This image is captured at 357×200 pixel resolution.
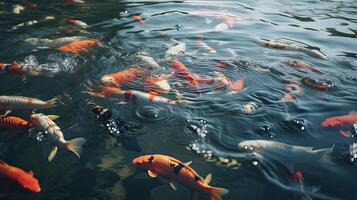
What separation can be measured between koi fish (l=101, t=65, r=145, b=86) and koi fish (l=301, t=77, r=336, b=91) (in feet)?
10.3

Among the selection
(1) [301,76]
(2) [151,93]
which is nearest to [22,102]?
(2) [151,93]

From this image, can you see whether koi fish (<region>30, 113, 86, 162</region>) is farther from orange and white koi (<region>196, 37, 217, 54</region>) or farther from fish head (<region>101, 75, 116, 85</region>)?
orange and white koi (<region>196, 37, 217, 54</region>)

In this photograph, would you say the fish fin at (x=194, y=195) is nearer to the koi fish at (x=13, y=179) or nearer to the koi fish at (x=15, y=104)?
the koi fish at (x=13, y=179)

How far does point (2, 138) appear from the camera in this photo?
506 centimetres

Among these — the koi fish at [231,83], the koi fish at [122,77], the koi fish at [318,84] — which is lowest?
the koi fish at [318,84]

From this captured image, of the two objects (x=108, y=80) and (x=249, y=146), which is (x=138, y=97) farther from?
(x=249, y=146)

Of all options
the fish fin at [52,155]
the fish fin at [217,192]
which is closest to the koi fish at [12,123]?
the fish fin at [52,155]

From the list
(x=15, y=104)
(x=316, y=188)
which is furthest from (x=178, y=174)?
(x=15, y=104)

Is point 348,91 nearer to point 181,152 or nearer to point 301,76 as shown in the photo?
point 301,76

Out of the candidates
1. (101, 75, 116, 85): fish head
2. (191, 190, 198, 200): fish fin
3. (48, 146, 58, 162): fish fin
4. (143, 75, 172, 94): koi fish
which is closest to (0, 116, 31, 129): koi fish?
(48, 146, 58, 162): fish fin

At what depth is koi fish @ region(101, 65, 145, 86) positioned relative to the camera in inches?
255

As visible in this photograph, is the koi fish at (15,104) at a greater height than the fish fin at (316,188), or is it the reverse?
the koi fish at (15,104)

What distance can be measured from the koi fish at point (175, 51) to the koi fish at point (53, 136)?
3.31 m

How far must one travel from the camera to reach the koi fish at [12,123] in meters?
4.97
